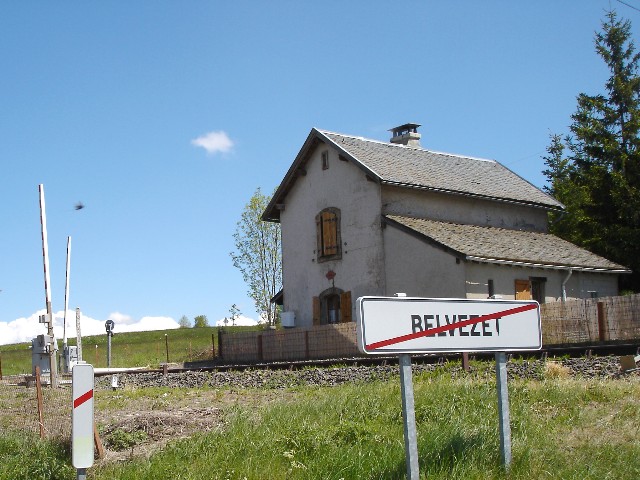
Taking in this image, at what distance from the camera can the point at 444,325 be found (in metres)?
6.74

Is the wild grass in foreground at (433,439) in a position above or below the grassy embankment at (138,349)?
above

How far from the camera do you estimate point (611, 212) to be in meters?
37.7

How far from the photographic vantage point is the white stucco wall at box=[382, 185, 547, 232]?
31750mm

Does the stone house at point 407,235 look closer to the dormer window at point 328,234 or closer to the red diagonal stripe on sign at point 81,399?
the dormer window at point 328,234

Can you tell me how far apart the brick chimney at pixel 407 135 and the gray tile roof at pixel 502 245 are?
6.75 m

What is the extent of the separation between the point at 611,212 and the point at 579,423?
30.7 m

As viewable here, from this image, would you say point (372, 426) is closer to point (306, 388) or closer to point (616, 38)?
point (306, 388)

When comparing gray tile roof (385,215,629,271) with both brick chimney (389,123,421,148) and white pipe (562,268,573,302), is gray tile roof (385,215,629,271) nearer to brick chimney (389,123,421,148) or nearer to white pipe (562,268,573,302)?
white pipe (562,268,573,302)

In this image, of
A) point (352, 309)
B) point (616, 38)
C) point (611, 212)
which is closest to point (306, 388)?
point (352, 309)

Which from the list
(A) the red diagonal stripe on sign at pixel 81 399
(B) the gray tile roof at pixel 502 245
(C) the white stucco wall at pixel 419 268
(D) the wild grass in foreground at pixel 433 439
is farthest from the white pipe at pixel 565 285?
(A) the red diagonal stripe on sign at pixel 81 399

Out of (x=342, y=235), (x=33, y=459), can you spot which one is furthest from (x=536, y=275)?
(x=33, y=459)

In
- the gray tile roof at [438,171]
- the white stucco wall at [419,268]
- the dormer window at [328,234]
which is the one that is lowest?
the white stucco wall at [419,268]

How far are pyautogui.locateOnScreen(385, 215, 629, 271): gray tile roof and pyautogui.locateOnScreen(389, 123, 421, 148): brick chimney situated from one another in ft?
22.2

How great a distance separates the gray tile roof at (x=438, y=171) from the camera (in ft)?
105
